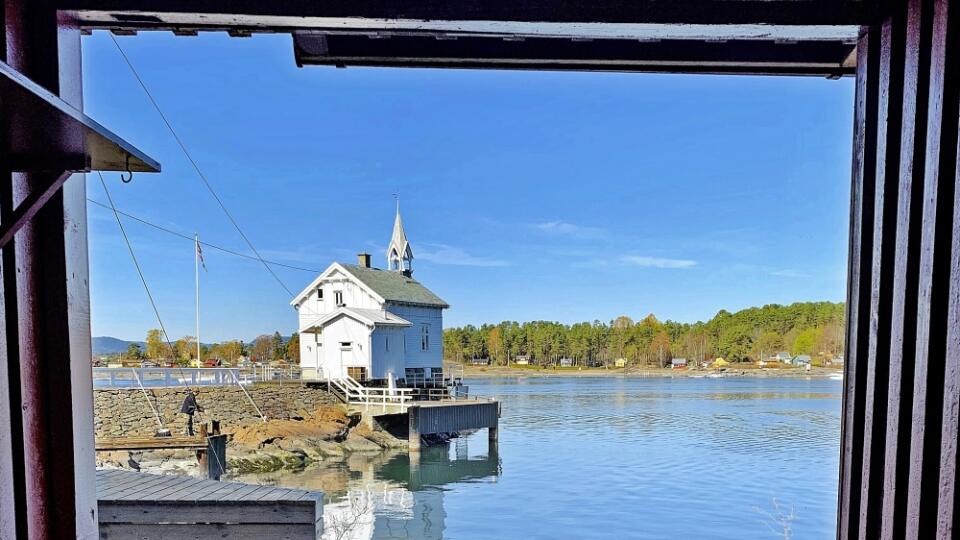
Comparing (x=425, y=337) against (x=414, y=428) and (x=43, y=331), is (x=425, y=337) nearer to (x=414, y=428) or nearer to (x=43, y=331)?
(x=414, y=428)

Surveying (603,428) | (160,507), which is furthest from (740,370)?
(160,507)

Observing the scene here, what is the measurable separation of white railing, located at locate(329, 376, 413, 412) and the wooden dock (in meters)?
18.1

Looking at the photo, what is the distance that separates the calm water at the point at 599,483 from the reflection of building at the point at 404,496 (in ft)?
0.15

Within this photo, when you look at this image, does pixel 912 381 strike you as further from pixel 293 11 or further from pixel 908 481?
pixel 293 11

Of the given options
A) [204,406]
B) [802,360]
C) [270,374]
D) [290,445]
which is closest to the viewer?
[290,445]

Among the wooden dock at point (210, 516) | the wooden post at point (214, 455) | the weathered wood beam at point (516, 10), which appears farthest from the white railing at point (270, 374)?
the weathered wood beam at point (516, 10)

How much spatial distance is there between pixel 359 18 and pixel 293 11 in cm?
18

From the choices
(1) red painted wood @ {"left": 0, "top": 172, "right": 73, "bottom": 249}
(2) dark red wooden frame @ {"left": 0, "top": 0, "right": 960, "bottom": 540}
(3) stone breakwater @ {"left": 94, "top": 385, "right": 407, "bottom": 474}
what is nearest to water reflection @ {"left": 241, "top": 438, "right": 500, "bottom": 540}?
(3) stone breakwater @ {"left": 94, "top": 385, "right": 407, "bottom": 474}

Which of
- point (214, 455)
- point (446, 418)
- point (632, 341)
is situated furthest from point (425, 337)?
point (632, 341)

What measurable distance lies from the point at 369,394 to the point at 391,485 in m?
5.52

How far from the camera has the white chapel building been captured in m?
24.3

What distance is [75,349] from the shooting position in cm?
179

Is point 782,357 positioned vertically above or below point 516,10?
below

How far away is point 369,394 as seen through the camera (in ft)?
75.2
